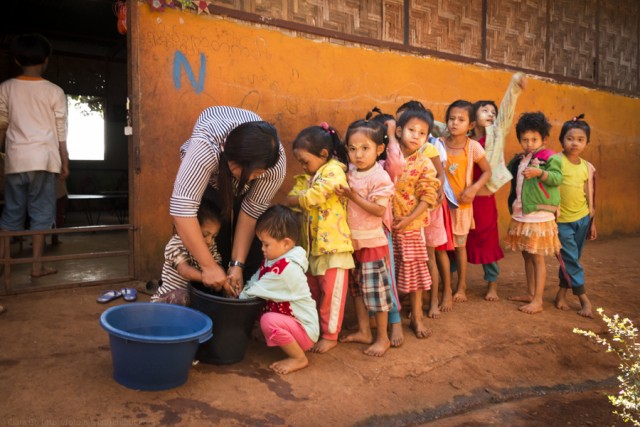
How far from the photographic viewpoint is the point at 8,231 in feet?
11.6

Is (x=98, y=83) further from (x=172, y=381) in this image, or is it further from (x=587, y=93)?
(x=172, y=381)

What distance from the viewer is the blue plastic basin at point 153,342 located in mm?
2096

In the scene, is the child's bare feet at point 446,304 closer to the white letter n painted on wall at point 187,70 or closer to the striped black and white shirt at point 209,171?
the striped black and white shirt at point 209,171

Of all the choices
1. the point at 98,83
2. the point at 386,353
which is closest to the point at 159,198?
the point at 386,353

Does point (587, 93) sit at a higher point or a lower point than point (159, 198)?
higher

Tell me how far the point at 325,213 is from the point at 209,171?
697mm

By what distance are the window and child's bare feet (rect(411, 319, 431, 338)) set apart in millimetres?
10084

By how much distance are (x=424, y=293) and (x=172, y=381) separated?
7.54 ft

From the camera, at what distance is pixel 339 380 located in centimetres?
251

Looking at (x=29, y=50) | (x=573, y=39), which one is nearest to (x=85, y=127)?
(x=29, y=50)

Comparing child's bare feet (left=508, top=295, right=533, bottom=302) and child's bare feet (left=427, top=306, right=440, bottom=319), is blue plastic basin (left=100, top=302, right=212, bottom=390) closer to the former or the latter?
child's bare feet (left=427, top=306, right=440, bottom=319)

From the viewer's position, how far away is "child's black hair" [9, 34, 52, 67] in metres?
3.62

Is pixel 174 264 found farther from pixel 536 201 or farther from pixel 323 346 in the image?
pixel 536 201

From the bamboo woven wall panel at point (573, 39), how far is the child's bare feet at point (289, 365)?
215 inches
